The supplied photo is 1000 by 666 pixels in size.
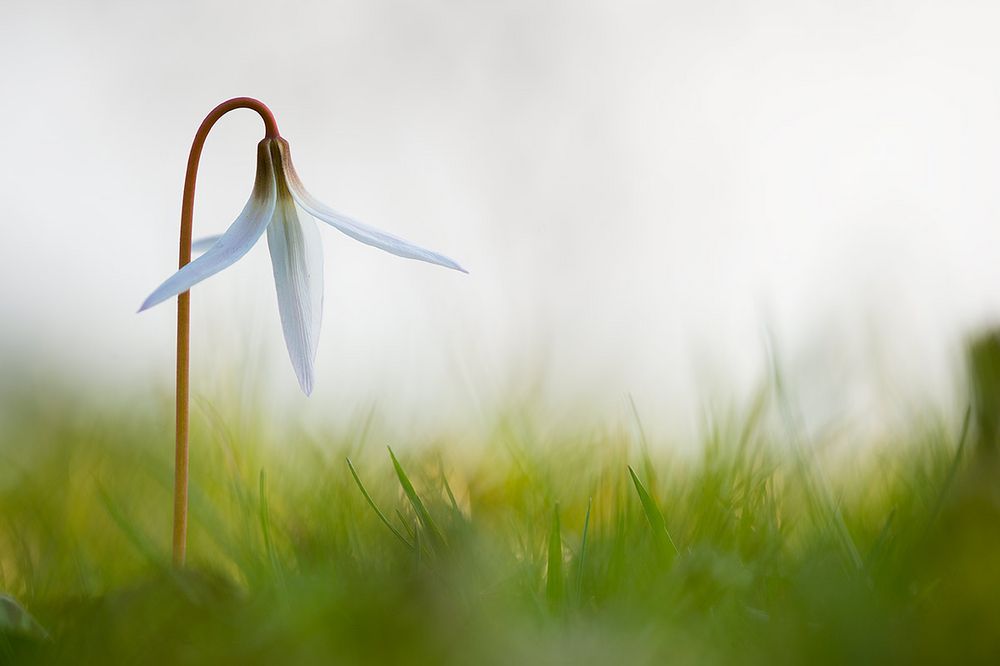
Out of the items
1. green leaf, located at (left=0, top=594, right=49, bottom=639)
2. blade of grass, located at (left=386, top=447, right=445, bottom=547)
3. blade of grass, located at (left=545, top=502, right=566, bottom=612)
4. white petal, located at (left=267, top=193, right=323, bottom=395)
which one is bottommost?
green leaf, located at (left=0, top=594, right=49, bottom=639)

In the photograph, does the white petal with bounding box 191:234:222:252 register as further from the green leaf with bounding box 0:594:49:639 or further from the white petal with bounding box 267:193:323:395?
the green leaf with bounding box 0:594:49:639

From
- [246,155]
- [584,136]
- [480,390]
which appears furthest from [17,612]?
[584,136]

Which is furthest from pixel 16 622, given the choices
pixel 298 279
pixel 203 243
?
pixel 203 243

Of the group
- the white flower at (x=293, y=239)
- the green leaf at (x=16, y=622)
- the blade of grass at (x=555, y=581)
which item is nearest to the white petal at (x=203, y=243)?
the white flower at (x=293, y=239)

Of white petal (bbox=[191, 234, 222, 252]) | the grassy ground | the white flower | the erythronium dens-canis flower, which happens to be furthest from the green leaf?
white petal (bbox=[191, 234, 222, 252])

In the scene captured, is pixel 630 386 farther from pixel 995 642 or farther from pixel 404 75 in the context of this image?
pixel 404 75

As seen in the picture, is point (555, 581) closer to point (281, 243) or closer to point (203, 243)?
point (281, 243)

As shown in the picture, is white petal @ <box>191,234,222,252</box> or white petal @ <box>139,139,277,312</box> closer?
white petal @ <box>139,139,277,312</box>
